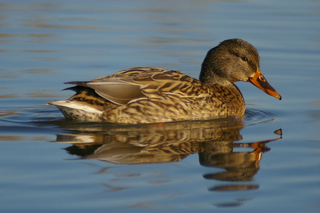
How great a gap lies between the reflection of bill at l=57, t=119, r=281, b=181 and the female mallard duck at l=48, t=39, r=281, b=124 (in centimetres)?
20

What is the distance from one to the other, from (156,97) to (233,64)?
1569mm

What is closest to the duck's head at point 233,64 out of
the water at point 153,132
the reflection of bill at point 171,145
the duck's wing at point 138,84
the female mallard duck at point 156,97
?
the female mallard duck at point 156,97

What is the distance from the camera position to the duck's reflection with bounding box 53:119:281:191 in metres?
6.34

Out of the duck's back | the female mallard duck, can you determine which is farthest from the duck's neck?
the duck's back

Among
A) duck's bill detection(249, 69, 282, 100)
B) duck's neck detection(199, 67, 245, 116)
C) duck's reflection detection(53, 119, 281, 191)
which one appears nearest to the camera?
duck's reflection detection(53, 119, 281, 191)

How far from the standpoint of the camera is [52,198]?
17.4 ft

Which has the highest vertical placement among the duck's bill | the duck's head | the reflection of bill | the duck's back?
the duck's head

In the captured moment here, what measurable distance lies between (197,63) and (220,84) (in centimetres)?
264

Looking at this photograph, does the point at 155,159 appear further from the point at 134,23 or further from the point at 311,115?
the point at 134,23

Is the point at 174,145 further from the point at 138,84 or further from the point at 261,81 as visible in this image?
the point at 261,81

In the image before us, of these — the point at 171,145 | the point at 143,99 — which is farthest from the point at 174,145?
the point at 143,99

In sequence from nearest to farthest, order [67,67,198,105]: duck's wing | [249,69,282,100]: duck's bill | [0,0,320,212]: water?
[0,0,320,212]: water < [67,67,198,105]: duck's wing < [249,69,282,100]: duck's bill

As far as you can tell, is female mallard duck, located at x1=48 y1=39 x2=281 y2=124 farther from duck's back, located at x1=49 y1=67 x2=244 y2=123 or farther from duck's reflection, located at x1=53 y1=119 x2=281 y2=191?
duck's reflection, located at x1=53 y1=119 x2=281 y2=191

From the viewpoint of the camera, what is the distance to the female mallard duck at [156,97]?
26.3 feet
